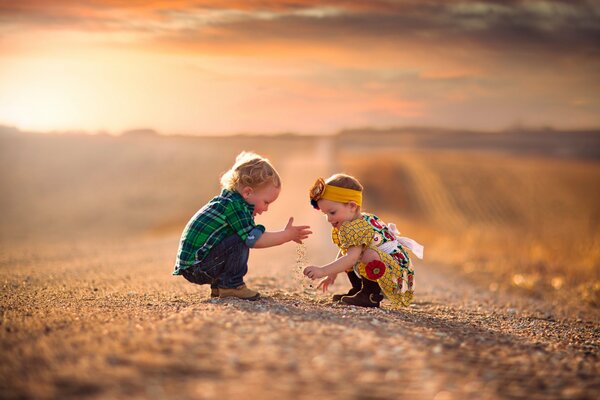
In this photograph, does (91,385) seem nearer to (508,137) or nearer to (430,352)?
(430,352)

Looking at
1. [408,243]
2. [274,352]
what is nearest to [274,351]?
[274,352]

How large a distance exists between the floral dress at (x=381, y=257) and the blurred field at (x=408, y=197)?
476cm

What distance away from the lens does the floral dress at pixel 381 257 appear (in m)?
4.96

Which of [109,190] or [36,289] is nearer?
[36,289]

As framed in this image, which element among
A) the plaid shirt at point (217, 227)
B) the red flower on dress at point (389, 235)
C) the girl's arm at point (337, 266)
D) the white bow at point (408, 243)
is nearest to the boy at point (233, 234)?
the plaid shirt at point (217, 227)

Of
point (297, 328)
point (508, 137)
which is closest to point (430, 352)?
point (297, 328)

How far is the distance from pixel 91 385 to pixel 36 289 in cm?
387

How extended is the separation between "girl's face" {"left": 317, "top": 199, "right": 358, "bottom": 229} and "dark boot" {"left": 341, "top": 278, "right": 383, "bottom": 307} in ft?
1.80

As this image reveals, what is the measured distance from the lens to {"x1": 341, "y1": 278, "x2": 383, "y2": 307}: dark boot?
5074 millimetres

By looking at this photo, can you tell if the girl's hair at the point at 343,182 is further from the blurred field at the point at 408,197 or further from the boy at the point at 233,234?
the blurred field at the point at 408,197

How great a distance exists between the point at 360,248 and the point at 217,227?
1144 mm

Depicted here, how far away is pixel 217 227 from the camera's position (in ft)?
16.3

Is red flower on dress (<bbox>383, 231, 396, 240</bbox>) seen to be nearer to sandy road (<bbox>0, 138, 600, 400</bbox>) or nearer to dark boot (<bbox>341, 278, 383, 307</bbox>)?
dark boot (<bbox>341, 278, 383, 307</bbox>)

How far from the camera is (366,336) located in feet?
11.7
